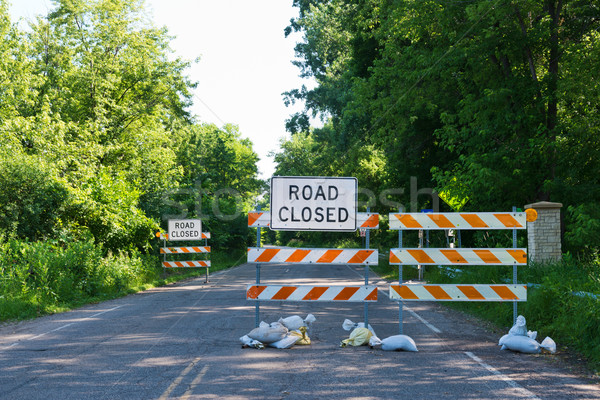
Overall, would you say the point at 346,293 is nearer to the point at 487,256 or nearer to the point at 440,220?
the point at 440,220

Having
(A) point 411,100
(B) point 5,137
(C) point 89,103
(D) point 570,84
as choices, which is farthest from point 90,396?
(C) point 89,103

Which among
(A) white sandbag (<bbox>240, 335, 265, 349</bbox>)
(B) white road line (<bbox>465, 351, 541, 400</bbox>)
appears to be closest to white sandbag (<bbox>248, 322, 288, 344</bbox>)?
(A) white sandbag (<bbox>240, 335, 265, 349</bbox>)

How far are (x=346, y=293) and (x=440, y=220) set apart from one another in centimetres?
194

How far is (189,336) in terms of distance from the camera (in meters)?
9.61

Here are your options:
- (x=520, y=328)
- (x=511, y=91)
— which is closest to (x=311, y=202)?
(x=520, y=328)

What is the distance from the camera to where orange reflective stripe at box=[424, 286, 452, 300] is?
8.91 meters

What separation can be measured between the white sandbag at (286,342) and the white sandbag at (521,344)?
10.3ft

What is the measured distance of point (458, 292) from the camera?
8945 mm

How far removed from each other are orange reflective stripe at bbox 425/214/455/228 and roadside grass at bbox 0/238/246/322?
375 inches

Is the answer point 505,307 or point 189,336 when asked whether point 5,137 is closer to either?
point 189,336

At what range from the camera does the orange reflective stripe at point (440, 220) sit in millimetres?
9084

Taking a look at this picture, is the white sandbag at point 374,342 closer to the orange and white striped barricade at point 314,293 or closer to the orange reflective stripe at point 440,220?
the orange and white striped barricade at point 314,293

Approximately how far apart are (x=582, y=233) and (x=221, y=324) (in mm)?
9032

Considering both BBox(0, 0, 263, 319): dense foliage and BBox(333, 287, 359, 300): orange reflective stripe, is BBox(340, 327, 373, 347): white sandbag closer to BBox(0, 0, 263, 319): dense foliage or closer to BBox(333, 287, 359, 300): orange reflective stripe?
BBox(333, 287, 359, 300): orange reflective stripe
